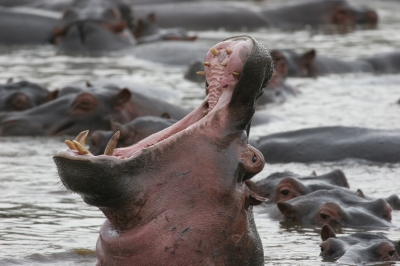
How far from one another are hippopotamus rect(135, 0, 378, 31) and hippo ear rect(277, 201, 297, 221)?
12316 millimetres

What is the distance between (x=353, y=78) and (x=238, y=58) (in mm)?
9882

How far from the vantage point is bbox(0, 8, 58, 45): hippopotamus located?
16234 millimetres

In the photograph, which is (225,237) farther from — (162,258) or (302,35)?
(302,35)

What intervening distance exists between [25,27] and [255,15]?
14.6 feet

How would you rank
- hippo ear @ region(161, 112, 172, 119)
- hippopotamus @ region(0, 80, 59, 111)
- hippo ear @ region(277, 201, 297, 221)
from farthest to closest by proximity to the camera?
hippopotamus @ region(0, 80, 59, 111) < hippo ear @ region(161, 112, 172, 119) < hippo ear @ region(277, 201, 297, 221)

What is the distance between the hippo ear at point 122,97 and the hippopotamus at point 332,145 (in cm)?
146

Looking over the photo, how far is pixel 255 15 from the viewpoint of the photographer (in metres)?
18.6

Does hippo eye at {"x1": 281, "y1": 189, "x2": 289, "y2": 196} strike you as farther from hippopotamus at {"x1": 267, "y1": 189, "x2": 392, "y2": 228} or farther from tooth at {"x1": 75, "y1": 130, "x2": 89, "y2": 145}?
tooth at {"x1": 75, "y1": 130, "x2": 89, "y2": 145}

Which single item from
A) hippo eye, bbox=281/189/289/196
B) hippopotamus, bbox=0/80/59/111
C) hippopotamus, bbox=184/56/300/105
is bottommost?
hippopotamus, bbox=184/56/300/105

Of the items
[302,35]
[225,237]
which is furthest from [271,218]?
[302,35]

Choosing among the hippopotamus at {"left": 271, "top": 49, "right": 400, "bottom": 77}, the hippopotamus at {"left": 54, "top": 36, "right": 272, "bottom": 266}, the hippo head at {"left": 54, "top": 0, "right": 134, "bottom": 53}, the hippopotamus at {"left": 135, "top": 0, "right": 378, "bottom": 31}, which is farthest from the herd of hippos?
the hippopotamus at {"left": 135, "top": 0, "right": 378, "bottom": 31}

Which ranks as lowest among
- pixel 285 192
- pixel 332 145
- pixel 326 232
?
pixel 332 145

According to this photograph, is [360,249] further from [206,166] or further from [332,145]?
[332,145]

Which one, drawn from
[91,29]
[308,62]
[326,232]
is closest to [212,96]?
[326,232]
